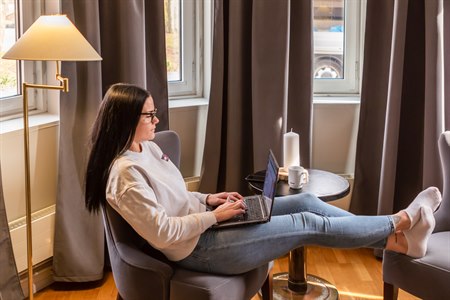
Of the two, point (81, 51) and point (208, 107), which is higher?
point (81, 51)

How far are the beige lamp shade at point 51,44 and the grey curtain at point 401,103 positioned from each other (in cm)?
164

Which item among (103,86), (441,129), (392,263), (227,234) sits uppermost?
(103,86)

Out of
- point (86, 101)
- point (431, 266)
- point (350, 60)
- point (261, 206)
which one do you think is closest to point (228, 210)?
point (261, 206)

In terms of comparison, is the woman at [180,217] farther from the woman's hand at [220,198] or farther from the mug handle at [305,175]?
the mug handle at [305,175]

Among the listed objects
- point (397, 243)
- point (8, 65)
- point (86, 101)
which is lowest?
point (397, 243)

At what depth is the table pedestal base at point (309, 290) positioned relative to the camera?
2.92 metres

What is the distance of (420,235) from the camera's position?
2373 mm

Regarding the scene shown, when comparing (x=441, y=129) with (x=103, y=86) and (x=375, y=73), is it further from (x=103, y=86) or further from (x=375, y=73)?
(x=103, y=86)

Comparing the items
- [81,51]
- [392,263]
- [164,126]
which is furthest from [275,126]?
[81,51]

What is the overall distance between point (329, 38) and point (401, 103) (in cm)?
64

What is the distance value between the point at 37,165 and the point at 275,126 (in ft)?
3.97

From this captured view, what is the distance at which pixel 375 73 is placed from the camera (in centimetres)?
338

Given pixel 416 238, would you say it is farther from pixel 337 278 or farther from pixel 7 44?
pixel 7 44

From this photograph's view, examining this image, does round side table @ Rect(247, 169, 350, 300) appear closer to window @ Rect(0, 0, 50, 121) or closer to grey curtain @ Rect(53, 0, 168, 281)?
grey curtain @ Rect(53, 0, 168, 281)
